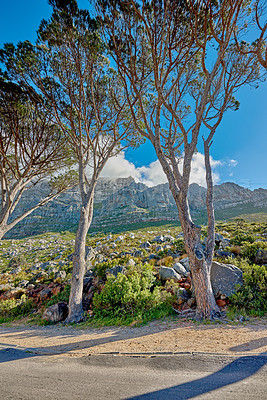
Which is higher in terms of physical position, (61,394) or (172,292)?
(61,394)

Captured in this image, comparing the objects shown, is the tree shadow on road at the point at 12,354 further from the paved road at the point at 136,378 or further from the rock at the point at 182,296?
the rock at the point at 182,296

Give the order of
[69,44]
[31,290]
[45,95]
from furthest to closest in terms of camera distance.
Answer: [31,290]
[45,95]
[69,44]

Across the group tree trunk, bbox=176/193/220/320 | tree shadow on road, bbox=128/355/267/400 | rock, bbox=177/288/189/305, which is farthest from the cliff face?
tree shadow on road, bbox=128/355/267/400

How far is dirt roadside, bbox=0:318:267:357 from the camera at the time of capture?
3600 millimetres

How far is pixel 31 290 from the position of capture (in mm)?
9844

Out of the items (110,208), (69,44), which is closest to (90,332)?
(69,44)

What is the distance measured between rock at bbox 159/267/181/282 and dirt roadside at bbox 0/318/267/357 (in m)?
2.26

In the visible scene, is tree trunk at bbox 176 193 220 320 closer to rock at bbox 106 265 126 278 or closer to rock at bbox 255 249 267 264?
rock at bbox 255 249 267 264

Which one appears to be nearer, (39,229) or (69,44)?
(69,44)

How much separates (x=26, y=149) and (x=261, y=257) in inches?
539

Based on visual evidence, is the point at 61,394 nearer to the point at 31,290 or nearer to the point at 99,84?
the point at 31,290

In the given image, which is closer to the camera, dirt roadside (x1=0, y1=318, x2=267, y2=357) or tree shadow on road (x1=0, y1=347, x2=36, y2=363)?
dirt roadside (x1=0, y1=318, x2=267, y2=357)

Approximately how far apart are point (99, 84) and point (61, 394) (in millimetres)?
11533

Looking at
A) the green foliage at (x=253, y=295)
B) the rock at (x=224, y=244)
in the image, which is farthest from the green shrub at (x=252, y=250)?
the green foliage at (x=253, y=295)
